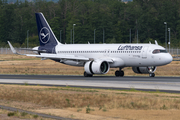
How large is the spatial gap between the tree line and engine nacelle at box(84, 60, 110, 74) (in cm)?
9502

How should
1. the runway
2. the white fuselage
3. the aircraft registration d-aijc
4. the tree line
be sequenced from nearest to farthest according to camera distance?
the runway → the white fuselage → the aircraft registration d-aijc → the tree line

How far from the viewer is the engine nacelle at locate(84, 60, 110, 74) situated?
4656 centimetres

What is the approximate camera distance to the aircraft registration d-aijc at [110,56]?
45.9m

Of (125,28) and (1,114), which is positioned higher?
(125,28)

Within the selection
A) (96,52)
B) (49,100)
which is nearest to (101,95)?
(49,100)

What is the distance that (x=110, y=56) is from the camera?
48875 millimetres

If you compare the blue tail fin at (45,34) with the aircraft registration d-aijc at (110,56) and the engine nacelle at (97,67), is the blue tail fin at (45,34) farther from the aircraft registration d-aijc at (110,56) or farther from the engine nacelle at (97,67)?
the engine nacelle at (97,67)

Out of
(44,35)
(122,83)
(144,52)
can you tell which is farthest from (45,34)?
(122,83)

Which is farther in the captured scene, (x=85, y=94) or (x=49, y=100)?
(x=85, y=94)

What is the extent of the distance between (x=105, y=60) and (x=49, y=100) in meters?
24.0

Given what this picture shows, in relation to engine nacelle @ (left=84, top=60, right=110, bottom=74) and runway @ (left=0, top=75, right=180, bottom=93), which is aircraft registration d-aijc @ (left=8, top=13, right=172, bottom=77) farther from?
runway @ (left=0, top=75, right=180, bottom=93)

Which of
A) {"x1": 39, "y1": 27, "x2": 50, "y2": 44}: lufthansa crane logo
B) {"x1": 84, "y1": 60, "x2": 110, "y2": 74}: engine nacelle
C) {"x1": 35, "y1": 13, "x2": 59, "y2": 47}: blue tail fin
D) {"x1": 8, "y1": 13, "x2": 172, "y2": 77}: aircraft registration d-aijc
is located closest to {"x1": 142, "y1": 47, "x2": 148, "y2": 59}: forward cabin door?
{"x1": 8, "y1": 13, "x2": 172, "y2": 77}: aircraft registration d-aijc

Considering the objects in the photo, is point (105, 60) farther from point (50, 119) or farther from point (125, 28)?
point (125, 28)

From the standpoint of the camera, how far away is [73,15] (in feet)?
591
